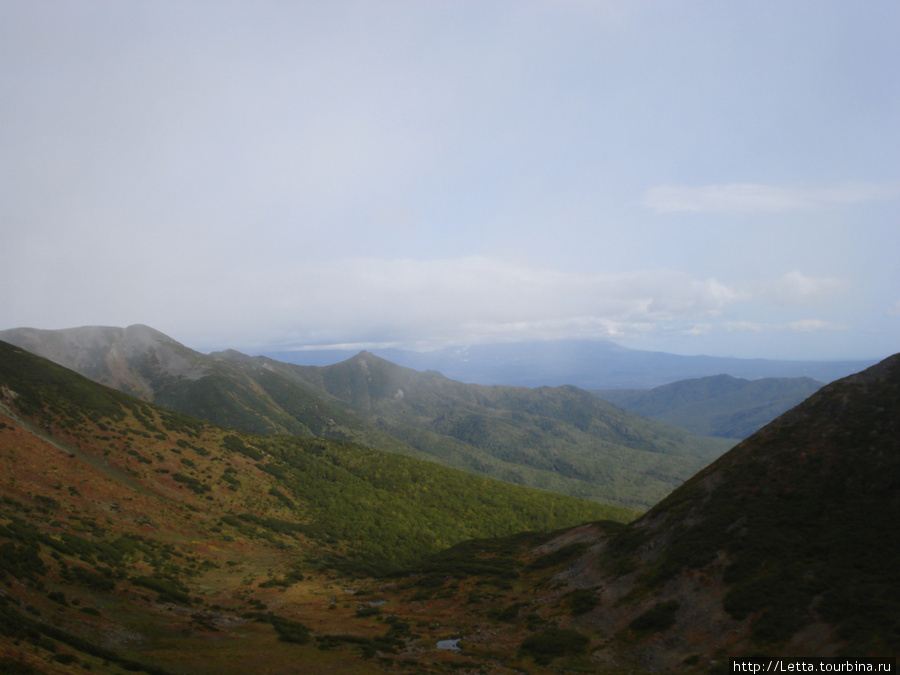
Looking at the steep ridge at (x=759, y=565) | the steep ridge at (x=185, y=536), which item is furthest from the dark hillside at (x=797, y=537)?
the steep ridge at (x=185, y=536)

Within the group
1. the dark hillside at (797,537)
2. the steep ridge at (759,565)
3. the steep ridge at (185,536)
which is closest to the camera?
the dark hillside at (797,537)

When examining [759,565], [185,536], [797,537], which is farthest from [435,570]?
[797,537]

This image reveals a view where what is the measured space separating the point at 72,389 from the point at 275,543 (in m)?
51.4

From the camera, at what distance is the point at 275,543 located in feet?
225

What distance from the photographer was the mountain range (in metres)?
28.0

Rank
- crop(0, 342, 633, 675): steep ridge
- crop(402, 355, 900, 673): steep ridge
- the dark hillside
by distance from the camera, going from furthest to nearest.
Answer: crop(0, 342, 633, 675): steep ridge
crop(402, 355, 900, 673): steep ridge
the dark hillside

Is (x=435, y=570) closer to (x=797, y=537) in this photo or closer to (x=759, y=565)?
(x=759, y=565)

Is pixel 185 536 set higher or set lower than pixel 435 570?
higher

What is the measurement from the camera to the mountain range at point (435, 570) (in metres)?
28.0

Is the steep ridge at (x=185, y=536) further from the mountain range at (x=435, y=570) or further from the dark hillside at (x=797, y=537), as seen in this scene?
the dark hillside at (x=797, y=537)

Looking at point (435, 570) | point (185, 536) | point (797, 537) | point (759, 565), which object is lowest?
point (435, 570)

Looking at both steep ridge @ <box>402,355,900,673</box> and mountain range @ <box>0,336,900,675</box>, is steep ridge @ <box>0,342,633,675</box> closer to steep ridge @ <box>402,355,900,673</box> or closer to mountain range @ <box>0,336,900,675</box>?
mountain range @ <box>0,336,900,675</box>

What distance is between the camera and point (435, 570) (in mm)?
61875

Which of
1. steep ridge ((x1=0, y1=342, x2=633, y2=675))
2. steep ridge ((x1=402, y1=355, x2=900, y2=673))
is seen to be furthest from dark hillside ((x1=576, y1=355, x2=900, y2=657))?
steep ridge ((x1=0, y1=342, x2=633, y2=675))
